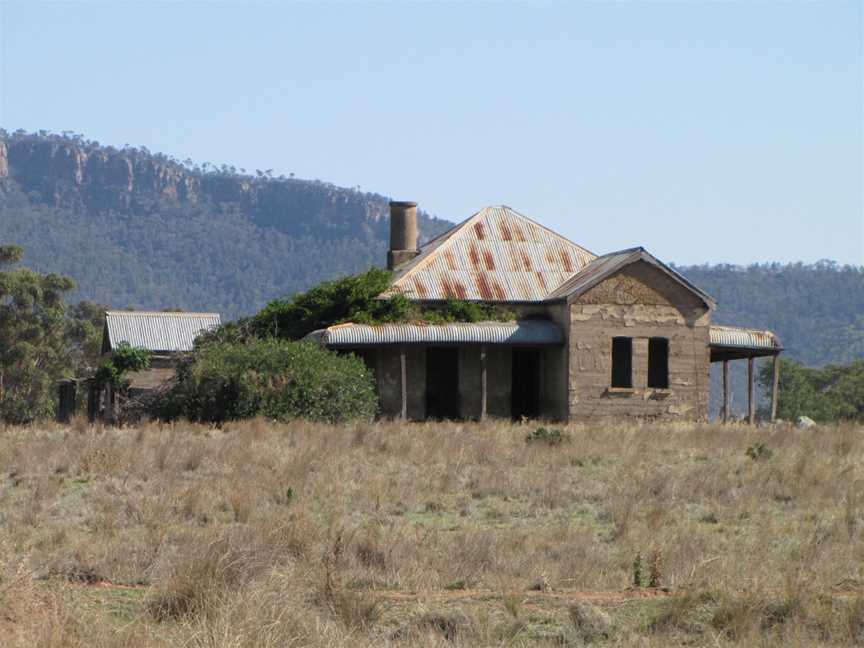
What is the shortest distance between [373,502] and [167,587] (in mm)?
6233

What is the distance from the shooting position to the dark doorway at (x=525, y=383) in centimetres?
3303

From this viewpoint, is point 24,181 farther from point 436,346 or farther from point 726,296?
point 436,346

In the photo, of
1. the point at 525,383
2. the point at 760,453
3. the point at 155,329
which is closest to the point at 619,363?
the point at 525,383

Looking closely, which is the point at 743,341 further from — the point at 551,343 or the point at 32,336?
the point at 32,336

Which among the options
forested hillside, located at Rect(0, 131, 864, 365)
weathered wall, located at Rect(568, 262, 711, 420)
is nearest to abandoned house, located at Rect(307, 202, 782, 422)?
weathered wall, located at Rect(568, 262, 711, 420)

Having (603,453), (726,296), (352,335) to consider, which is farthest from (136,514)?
(726,296)

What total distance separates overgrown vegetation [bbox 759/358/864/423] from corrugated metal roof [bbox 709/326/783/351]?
687 inches

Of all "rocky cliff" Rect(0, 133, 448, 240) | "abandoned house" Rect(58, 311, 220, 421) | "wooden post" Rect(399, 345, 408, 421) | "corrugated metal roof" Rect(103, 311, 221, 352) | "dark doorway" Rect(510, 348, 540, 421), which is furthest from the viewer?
"rocky cliff" Rect(0, 133, 448, 240)

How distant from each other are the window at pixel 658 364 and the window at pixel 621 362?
0.59 meters

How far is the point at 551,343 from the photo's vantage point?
100 feet

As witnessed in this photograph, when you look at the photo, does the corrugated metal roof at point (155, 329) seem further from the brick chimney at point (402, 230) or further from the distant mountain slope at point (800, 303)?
the distant mountain slope at point (800, 303)

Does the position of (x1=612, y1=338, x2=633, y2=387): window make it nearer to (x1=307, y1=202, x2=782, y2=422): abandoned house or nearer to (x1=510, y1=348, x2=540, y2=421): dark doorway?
(x1=307, y1=202, x2=782, y2=422): abandoned house

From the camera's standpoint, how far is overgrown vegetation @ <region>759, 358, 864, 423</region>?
5484cm

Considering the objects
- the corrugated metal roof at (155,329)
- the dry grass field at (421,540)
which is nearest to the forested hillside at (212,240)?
the corrugated metal roof at (155,329)
